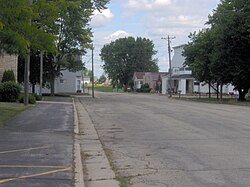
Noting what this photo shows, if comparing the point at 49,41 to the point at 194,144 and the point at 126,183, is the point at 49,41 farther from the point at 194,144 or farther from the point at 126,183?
the point at 126,183

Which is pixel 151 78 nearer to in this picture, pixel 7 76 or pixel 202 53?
pixel 202 53

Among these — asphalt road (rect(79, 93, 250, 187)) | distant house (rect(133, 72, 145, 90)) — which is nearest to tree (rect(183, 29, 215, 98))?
asphalt road (rect(79, 93, 250, 187))

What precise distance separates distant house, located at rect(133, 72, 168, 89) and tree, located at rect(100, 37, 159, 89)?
25.9 ft

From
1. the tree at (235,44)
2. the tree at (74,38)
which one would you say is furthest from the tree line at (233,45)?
the tree at (74,38)

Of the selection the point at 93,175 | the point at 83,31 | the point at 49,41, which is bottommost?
the point at 93,175

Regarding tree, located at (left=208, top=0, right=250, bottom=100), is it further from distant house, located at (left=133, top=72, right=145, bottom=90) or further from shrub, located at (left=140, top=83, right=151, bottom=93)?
distant house, located at (left=133, top=72, right=145, bottom=90)

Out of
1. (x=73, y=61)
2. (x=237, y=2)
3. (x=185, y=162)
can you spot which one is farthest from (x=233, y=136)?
(x=73, y=61)

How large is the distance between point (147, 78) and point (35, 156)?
118m

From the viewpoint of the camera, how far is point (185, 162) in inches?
408

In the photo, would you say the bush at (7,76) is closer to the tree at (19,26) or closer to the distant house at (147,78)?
the tree at (19,26)

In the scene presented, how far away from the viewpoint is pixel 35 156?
10406 millimetres

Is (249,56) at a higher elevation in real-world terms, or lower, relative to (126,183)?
higher

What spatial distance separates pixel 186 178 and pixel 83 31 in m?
47.7

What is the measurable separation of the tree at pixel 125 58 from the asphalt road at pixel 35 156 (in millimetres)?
124190
